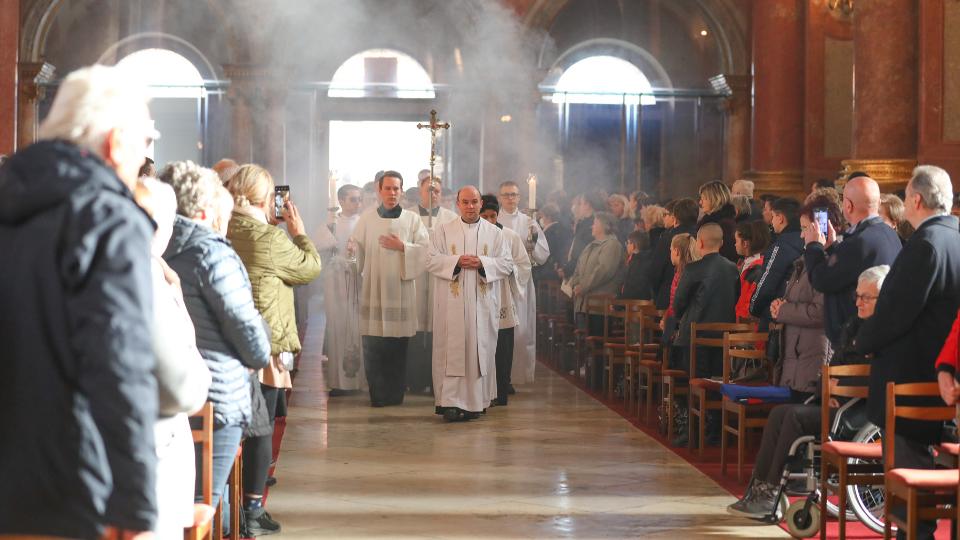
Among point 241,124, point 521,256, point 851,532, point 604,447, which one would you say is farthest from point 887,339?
point 241,124

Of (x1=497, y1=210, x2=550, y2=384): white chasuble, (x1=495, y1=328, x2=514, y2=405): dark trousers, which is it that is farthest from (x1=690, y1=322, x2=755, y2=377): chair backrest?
(x1=497, y1=210, x2=550, y2=384): white chasuble

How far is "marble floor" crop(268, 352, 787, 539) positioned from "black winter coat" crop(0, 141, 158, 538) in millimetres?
3573

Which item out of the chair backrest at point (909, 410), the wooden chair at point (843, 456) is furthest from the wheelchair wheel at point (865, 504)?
the chair backrest at point (909, 410)

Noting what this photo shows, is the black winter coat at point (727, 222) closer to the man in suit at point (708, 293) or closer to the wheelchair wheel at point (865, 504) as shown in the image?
the man in suit at point (708, 293)

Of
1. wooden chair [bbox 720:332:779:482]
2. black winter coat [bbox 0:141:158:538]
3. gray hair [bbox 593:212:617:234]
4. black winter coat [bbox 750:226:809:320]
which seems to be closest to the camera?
black winter coat [bbox 0:141:158:538]

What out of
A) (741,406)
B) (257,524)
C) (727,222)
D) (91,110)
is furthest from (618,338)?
(91,110)

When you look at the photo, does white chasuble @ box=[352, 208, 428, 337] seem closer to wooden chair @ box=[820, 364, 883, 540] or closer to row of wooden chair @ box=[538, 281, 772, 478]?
row of wooden chair @ box=[538, 281, 772, 478]

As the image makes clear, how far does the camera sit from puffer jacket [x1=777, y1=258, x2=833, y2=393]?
22.8ft

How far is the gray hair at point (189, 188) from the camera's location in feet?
15.8

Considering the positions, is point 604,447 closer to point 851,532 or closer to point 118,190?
point 851,532

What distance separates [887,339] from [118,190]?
3.62m

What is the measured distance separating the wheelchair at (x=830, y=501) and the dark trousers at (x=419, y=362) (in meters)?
5.26

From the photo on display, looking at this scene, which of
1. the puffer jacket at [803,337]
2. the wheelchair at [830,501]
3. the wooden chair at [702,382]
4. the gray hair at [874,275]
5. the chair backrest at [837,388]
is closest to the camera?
the chair backrest at [837,388]

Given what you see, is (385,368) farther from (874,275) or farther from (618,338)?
(874,275)
